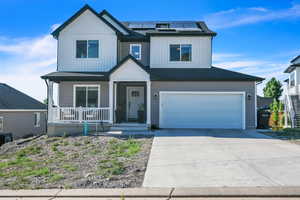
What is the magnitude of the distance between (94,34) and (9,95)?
16416 mm

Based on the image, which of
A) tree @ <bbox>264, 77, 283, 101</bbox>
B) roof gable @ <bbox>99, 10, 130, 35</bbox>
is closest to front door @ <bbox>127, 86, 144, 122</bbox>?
roof gable @ <bbox>99, 10, 130, 35</bbox>

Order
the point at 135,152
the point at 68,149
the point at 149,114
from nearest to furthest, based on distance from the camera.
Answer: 1. the point at 135,152
2. the point at 68,149
3. the point at 149,114

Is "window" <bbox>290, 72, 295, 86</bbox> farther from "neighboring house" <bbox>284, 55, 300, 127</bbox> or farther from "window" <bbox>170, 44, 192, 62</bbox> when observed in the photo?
"window" <bbox>170, 44, 192, 62</bbox>

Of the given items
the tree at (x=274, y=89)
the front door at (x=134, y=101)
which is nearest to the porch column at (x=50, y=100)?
the front door at (x=134, y=101)

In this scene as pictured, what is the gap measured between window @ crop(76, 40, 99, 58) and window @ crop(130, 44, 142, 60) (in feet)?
8.16

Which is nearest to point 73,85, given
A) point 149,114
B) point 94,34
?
point 94,34

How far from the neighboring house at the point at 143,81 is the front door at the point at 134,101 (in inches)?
2.6

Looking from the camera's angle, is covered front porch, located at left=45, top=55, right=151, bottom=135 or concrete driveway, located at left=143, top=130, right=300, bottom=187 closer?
concrete driveway, located at left=143, top=130, right=300, bottom=187

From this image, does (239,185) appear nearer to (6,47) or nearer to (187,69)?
(187,69)

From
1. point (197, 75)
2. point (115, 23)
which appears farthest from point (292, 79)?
point (115, 23)

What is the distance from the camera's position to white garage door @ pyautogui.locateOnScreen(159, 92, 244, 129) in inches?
631

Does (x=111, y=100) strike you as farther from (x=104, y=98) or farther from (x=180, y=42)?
(x=180, y=42)

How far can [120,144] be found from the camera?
11078 mm

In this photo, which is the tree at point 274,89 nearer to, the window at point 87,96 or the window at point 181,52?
the window at point 181,52
